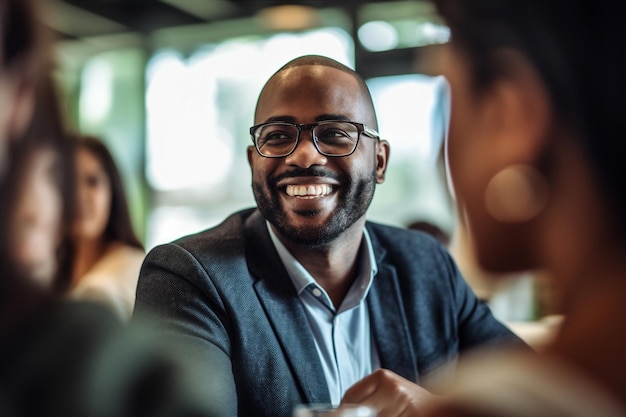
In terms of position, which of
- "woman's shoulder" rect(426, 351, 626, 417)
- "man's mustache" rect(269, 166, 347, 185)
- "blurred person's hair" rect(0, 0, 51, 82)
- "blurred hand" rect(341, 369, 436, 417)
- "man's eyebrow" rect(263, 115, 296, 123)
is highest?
"blurred person's hair" rect(0, 0, 51, 82)

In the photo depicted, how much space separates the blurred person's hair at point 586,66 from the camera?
825 millimetres

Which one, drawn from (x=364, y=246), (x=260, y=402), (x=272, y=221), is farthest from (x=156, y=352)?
(x=364, y=246)

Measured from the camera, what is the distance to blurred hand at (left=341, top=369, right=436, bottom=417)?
1.45 m

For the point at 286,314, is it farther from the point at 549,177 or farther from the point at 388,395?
the point at 549,177

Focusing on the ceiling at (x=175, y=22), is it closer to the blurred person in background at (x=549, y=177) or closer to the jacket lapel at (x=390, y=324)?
the jacket lapel at (x=390, y=324)

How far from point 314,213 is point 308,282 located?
0.61 feet

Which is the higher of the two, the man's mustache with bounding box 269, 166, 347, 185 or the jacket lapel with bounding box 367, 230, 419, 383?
the man's mustache with bounding box 269, 166, 347, 185

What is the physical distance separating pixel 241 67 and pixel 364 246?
4765mm

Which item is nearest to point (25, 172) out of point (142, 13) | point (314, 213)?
point (314, 213)

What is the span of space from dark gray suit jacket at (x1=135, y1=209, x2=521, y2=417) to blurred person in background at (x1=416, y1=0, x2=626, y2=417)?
2.70 feet

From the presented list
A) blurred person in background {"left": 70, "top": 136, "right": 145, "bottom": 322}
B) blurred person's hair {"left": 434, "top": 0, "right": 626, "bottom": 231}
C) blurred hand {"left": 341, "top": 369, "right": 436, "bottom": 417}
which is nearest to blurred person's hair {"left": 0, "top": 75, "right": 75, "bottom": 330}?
blurred person's hair {"left": 434, "top": 0, "right": 626, "bottom": 231}

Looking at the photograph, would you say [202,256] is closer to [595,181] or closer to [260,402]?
[260,402]

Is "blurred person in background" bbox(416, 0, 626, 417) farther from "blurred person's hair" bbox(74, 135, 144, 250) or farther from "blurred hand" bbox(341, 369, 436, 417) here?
"blurred person's hair" bbox(74, 135, 144, 250)

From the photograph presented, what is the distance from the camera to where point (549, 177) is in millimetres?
903
